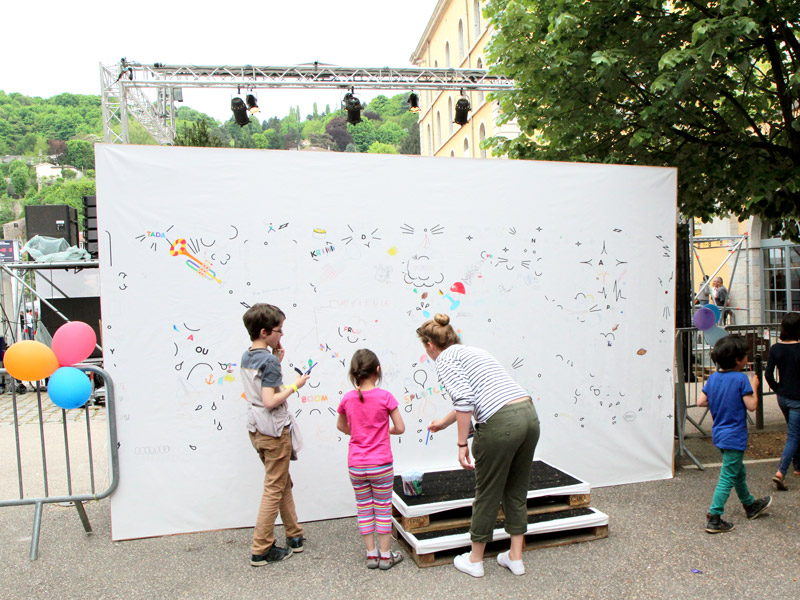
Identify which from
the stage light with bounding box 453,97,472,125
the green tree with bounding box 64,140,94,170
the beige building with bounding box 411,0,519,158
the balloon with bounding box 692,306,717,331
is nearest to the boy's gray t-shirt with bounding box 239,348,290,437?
the balloon with bounding box 692,306,717,331

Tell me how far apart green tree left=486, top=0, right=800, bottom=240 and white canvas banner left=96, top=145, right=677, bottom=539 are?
1.18 m

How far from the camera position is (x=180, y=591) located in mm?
3566

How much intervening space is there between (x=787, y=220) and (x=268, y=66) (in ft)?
39.2

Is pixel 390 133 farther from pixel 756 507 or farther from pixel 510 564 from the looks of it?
pixel 510 564

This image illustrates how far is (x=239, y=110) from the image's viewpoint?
1573 centimetres

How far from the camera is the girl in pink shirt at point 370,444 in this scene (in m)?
3.67

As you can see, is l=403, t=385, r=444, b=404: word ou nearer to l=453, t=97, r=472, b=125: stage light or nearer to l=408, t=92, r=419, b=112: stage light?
l=453, t=97, r=472, b=125: stage light

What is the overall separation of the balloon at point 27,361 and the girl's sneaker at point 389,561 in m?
2.62

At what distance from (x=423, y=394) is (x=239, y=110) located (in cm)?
1313

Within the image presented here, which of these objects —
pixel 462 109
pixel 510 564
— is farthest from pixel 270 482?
pixel 462 109

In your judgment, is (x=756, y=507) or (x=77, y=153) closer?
(x=756, y=507)

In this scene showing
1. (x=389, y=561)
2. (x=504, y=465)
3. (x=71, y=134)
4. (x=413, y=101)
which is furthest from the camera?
(x=71, y=134)

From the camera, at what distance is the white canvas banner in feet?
14.1

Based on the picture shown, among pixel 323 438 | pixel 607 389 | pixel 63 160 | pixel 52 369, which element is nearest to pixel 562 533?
pixel 607 389
